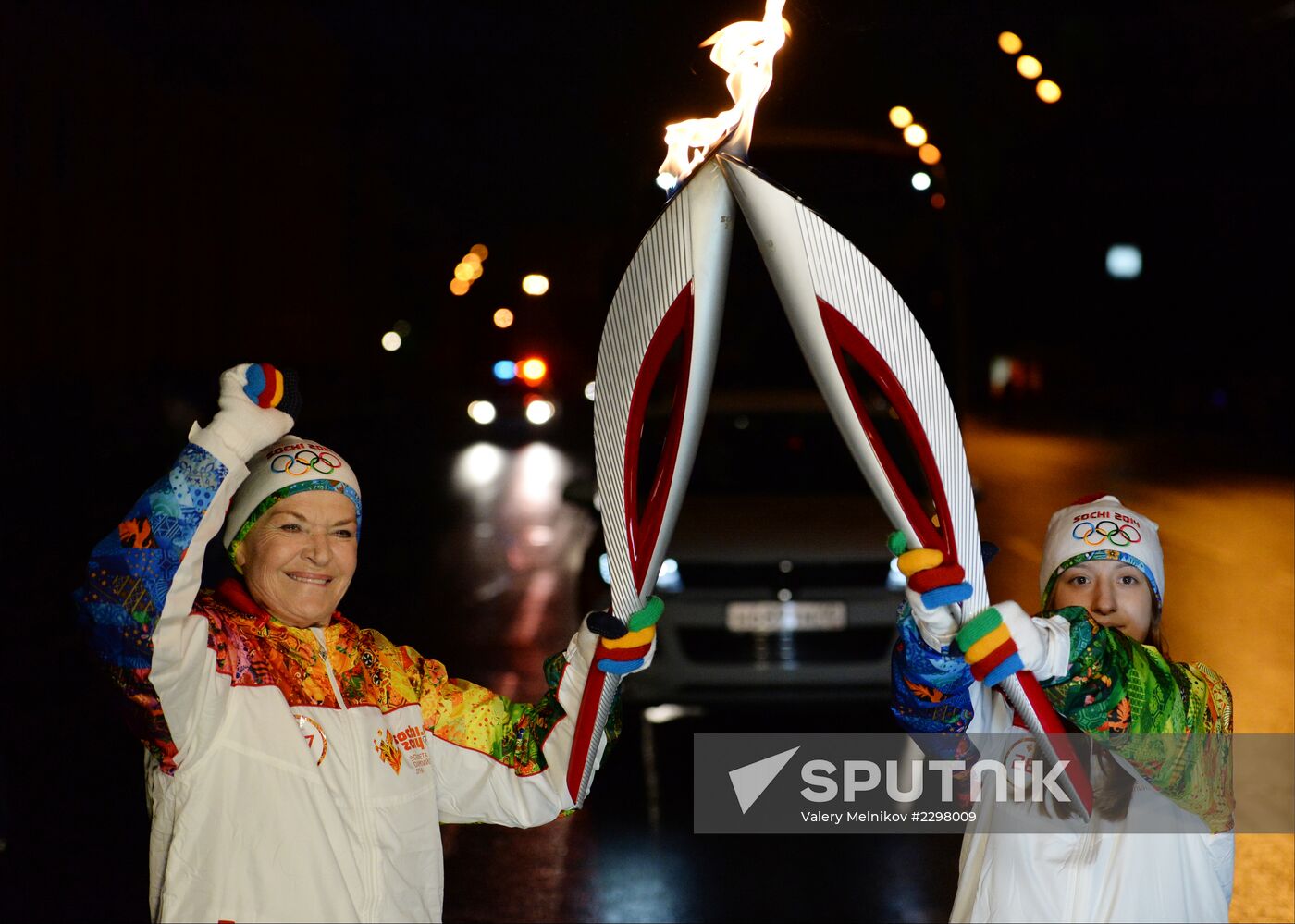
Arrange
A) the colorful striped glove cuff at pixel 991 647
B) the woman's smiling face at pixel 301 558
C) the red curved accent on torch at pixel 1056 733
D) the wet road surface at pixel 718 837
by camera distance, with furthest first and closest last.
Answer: the wet road surface at pixel 718 837
the woman's smiling face at pixel 301 558
the red curved accent on torch at pixel 1056 733
the colorful striped glove cuff at pixel 991 647

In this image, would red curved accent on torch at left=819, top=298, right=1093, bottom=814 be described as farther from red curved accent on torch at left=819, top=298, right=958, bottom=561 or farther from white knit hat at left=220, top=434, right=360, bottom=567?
white knit hat at left=220, top=434, right=360, bottom=567

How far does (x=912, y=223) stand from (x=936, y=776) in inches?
123

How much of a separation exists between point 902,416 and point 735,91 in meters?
0.59

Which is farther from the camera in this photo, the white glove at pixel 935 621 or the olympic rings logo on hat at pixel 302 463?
the olympic rings logo on hat at pixel 302 463

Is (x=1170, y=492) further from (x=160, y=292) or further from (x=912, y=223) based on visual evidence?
(x=160, y=292)

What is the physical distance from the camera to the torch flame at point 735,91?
6.54ft

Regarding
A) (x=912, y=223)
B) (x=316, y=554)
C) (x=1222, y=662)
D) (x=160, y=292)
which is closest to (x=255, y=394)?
(x=316, y=554)

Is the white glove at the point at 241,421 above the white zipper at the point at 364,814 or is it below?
above

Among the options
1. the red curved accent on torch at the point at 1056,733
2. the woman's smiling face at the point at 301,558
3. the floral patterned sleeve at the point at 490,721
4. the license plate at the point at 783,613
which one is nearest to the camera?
the red curved accent on torch at the point at 1056,733

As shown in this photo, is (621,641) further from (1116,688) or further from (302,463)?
(1116,688)

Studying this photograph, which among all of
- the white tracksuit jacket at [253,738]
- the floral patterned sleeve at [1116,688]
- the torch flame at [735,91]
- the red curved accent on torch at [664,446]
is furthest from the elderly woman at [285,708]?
the torch flame at [735,91]

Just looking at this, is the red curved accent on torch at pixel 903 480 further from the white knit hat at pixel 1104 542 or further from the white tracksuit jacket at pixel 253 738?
the white tracksuit jacket at pixel 253 738

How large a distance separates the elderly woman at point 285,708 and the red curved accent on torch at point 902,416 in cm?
47

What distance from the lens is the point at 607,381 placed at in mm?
2289
